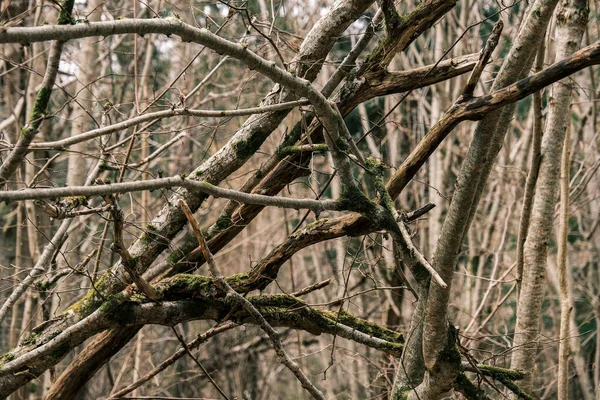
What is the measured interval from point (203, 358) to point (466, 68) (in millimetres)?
8087

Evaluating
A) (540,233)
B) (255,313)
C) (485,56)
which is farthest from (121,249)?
(540,233)

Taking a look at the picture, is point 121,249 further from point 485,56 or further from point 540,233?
point 540,233

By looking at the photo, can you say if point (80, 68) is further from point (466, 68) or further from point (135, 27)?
point (135, 27)

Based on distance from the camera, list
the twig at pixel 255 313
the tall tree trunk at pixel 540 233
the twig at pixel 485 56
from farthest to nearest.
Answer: the tall tree trunk at pixel 540 233, the twig at pixel 255 313, the twig at pixel 485 56

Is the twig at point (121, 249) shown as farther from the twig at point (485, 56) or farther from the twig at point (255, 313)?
the twig at point (485, 56)

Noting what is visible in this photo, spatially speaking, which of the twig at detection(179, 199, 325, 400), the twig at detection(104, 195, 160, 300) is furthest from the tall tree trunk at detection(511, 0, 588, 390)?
the twig at detection(104, 195, 160, 300)

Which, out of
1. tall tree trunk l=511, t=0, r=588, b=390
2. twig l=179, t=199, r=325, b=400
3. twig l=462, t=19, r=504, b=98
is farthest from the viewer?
tall tree trunk l=511, t=0, r=588, b=390

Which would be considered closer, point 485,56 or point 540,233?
point 485,56

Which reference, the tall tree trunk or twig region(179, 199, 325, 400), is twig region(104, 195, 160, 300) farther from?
the tall tree trunk

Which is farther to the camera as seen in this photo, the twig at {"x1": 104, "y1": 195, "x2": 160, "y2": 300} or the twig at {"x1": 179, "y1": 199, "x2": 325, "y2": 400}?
the twig at {"x1": 179, "y1": 199, "x2": 325, "y2": 400}

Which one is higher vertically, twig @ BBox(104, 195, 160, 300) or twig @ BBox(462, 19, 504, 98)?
twig @ BBox(462, 19, 504, 98)

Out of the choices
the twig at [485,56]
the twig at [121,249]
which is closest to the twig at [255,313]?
the twig at [121,249]

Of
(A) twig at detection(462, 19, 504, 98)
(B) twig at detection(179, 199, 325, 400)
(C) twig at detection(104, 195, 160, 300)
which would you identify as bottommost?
(B) twig at detection(179, 199, 325, 400)

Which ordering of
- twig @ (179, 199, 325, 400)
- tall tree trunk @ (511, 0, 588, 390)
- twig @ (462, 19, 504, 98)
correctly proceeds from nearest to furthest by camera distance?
twig @ (462, 19, 504, 98) → twig @ (179, 199, 325, 400) → tall tree trunk @ (511, 0, 588, 390)
